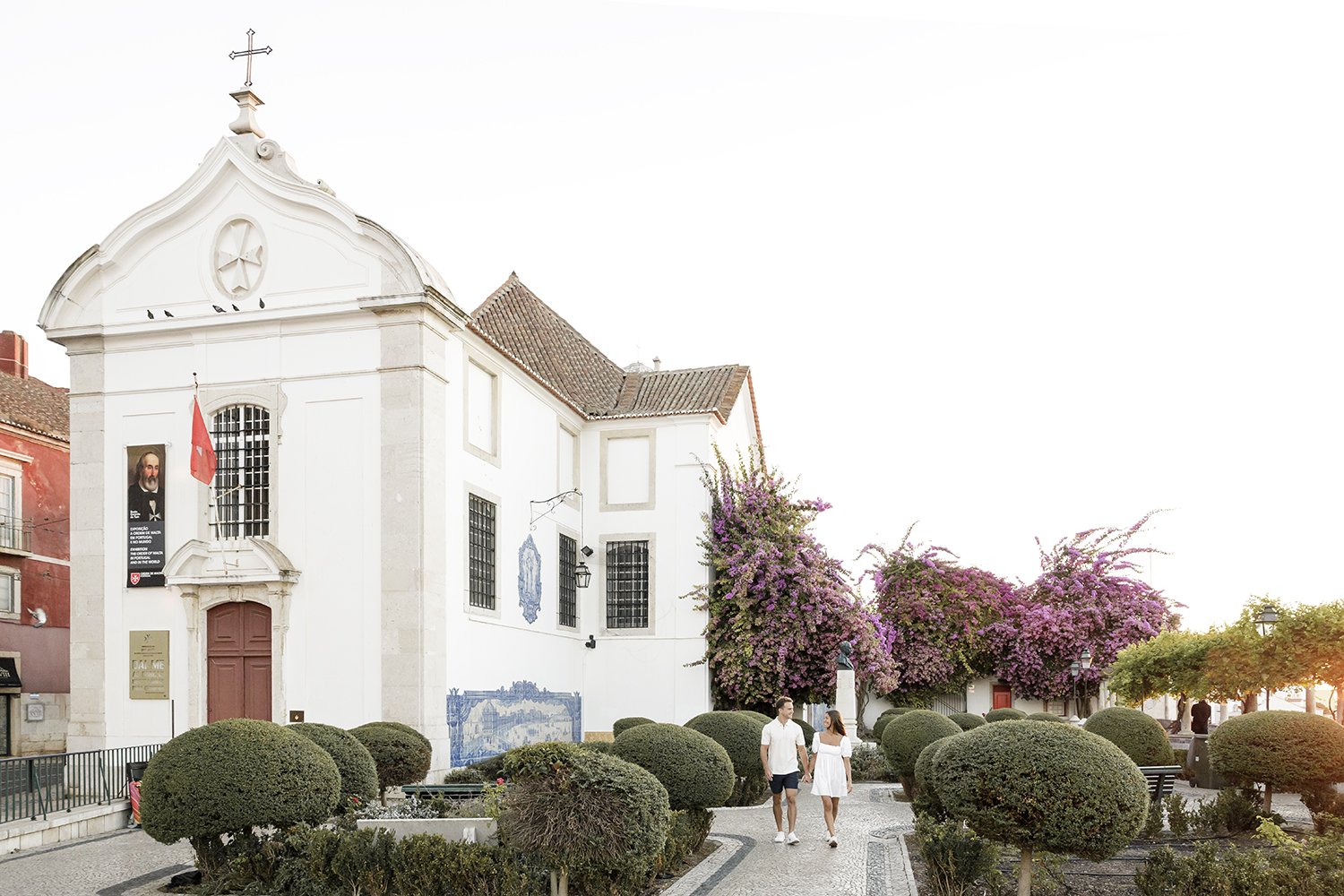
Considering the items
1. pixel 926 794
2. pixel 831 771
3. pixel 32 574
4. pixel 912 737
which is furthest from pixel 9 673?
pixel 926 794

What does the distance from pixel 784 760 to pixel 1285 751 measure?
6.34m

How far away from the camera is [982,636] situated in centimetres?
4122

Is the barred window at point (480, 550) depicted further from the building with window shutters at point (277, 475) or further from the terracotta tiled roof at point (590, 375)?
the terracotta tiled roof at point (590, 375)

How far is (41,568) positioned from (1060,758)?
2525cm

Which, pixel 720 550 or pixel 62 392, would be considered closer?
pixel 720 550

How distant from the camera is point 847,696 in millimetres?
30391

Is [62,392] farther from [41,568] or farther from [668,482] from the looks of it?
[668,482]

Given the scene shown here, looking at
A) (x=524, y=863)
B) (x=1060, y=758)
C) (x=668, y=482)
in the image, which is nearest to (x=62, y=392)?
(x=668, y=482)

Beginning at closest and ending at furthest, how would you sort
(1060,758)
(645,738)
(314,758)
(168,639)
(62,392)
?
(1060,758)
(314,758)
(645,738)
(168,639)
(62,392)

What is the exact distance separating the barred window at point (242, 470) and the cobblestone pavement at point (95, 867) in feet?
23.8

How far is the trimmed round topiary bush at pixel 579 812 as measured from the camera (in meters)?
10.2

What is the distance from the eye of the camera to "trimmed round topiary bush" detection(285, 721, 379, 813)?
44.3ft

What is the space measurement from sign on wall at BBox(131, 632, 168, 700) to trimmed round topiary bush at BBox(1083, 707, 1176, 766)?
51.5 ft

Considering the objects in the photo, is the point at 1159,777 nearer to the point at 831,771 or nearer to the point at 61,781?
the point at 831,771
